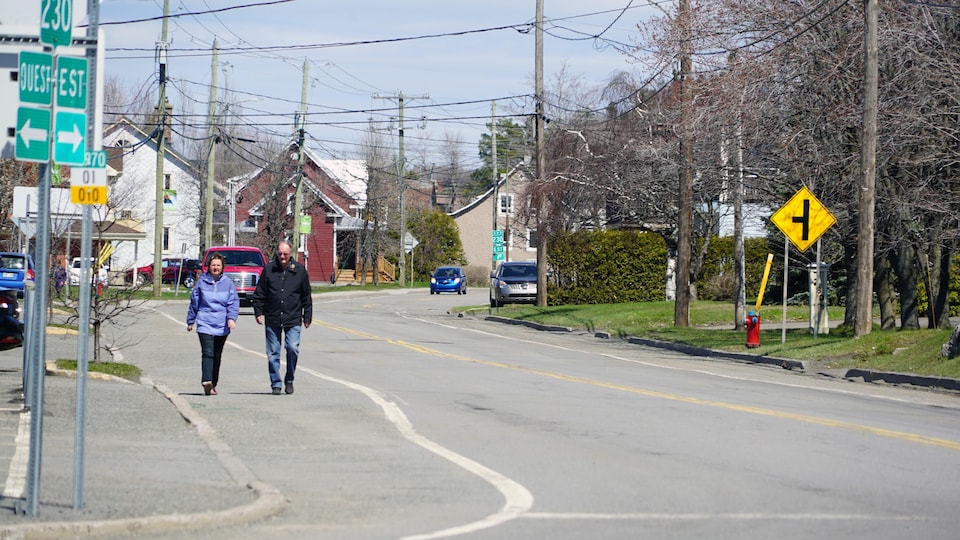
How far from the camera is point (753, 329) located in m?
25.9

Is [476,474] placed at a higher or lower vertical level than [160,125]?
lower

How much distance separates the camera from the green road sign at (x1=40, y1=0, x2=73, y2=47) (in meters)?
7.65

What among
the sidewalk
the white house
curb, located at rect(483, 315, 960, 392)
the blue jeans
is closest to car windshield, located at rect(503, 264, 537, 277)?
curb, located at rect(483, 315, 960, 392)

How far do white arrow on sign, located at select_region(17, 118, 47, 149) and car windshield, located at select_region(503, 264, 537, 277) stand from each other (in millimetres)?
39402

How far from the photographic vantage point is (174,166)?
273 ft

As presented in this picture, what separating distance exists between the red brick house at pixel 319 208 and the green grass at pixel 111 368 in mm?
56084

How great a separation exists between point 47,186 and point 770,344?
2108 cm

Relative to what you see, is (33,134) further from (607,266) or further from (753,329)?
(607,266)

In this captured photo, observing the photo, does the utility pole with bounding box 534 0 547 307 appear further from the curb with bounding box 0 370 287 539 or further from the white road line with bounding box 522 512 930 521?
the white road line with bounding box 522 512 930 521

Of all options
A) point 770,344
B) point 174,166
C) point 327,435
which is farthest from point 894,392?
point 174,166

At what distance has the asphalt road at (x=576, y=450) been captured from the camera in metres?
8.02

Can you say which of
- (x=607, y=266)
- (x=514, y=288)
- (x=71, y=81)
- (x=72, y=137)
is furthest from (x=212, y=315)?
(x=514, y=288)

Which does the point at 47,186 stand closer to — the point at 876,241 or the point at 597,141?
the point at 876,241

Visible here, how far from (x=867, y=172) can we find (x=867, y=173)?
0.06 feet
